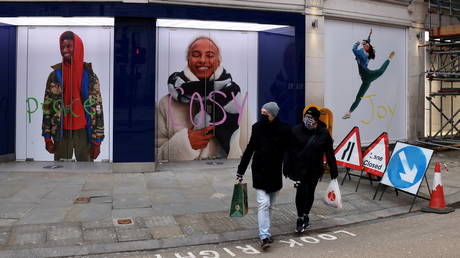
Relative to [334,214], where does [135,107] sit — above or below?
above

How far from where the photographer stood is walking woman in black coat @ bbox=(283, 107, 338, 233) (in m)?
6.52

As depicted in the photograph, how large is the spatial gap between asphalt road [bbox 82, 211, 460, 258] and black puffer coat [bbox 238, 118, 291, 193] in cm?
84

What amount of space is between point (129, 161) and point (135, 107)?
1.27 meters

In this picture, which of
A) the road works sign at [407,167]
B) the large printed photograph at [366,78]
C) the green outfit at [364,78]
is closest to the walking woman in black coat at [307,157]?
the road works sign at [407,167]

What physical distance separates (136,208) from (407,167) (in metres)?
4.83

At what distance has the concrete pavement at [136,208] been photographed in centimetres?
625

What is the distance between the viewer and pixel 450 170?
12.0 metres

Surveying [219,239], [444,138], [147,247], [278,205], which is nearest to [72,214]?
[147,247]

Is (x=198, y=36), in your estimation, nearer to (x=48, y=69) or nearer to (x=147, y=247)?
(x=48, y=69)

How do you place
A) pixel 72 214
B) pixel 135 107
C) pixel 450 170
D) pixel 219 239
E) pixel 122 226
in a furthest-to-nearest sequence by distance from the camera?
pixel 450 170 → pixel 135 107 → pixel 72 214 → pixel 122 226 → pixel 219 239

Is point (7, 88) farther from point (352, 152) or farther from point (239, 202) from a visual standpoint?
point (352, 152)

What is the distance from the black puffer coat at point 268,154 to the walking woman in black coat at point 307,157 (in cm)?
39

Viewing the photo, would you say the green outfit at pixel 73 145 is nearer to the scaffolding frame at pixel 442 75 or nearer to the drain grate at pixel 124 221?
the drain grate at pixel 124 221

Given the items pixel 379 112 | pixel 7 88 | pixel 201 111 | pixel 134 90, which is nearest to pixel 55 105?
pixel 7 88
